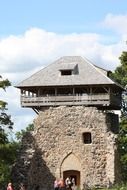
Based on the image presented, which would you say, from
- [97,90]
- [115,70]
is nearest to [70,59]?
[97,90]

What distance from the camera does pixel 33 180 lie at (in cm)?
4816

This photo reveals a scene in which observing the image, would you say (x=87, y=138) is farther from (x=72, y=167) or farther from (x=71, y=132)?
(x=72, y=167)

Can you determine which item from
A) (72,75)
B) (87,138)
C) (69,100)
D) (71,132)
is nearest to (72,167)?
(87,138)

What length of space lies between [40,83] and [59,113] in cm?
306

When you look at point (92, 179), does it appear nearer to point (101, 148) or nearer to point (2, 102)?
point (101, 148)

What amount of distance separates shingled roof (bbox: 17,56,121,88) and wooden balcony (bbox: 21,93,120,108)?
108cm

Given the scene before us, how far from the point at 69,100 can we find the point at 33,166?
18.9 feet

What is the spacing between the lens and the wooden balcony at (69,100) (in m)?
49.5

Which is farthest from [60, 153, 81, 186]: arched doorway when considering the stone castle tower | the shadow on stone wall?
the shadow on stone wall

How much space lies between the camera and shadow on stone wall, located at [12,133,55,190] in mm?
46969

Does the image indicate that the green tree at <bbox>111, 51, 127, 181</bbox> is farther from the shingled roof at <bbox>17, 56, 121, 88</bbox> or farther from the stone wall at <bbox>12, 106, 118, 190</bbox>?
the shingled roof at <bbox>17, 56, 121, 88</bbox>

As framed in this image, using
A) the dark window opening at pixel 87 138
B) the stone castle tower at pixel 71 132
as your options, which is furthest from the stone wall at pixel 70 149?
the dark window opening at pixel 87 138

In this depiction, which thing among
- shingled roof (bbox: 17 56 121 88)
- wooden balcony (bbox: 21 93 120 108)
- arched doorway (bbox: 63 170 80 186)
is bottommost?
arched doorway (bbox: 63 170 80 186)

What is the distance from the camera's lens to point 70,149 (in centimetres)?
4834
